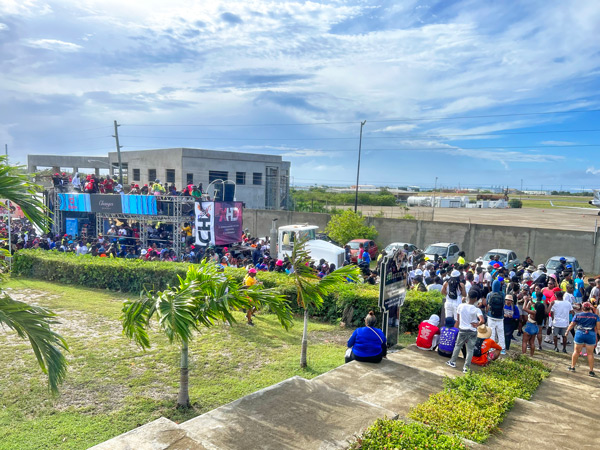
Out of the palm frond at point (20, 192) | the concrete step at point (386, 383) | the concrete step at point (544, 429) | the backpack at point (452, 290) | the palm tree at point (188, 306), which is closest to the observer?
the palm frond at point (20, 192)

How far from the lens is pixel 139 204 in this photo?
891 inches

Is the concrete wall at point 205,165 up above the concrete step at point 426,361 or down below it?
above

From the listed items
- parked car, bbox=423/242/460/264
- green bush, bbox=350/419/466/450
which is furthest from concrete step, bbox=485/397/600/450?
parked car, bbox=423/242/460/264

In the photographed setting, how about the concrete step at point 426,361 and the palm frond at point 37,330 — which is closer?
the palm frond at point 37,330

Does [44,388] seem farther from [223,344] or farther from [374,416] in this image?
[374,416]

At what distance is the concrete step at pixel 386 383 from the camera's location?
7.16 metres

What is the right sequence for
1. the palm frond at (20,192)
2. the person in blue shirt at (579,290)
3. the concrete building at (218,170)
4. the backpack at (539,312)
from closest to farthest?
the palm frond at (20,192) → the backpack at (539,312) → the person in blue shirt at (579,290) → the concrete building at (218,170)

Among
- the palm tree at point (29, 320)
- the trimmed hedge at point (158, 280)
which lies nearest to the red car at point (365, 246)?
the trimmed hedge at point (158, 280)

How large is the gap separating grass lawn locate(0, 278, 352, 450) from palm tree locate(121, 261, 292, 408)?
2.88ft

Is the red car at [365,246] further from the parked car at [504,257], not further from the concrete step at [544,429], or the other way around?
the concrete step at [544,429]

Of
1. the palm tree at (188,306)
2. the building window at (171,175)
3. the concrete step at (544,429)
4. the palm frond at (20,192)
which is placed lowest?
the concrete step at (544,429)

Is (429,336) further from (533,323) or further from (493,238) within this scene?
(493,238)

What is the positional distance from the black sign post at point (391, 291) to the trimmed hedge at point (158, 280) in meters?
1.29

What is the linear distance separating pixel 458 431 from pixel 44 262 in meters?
17.4
